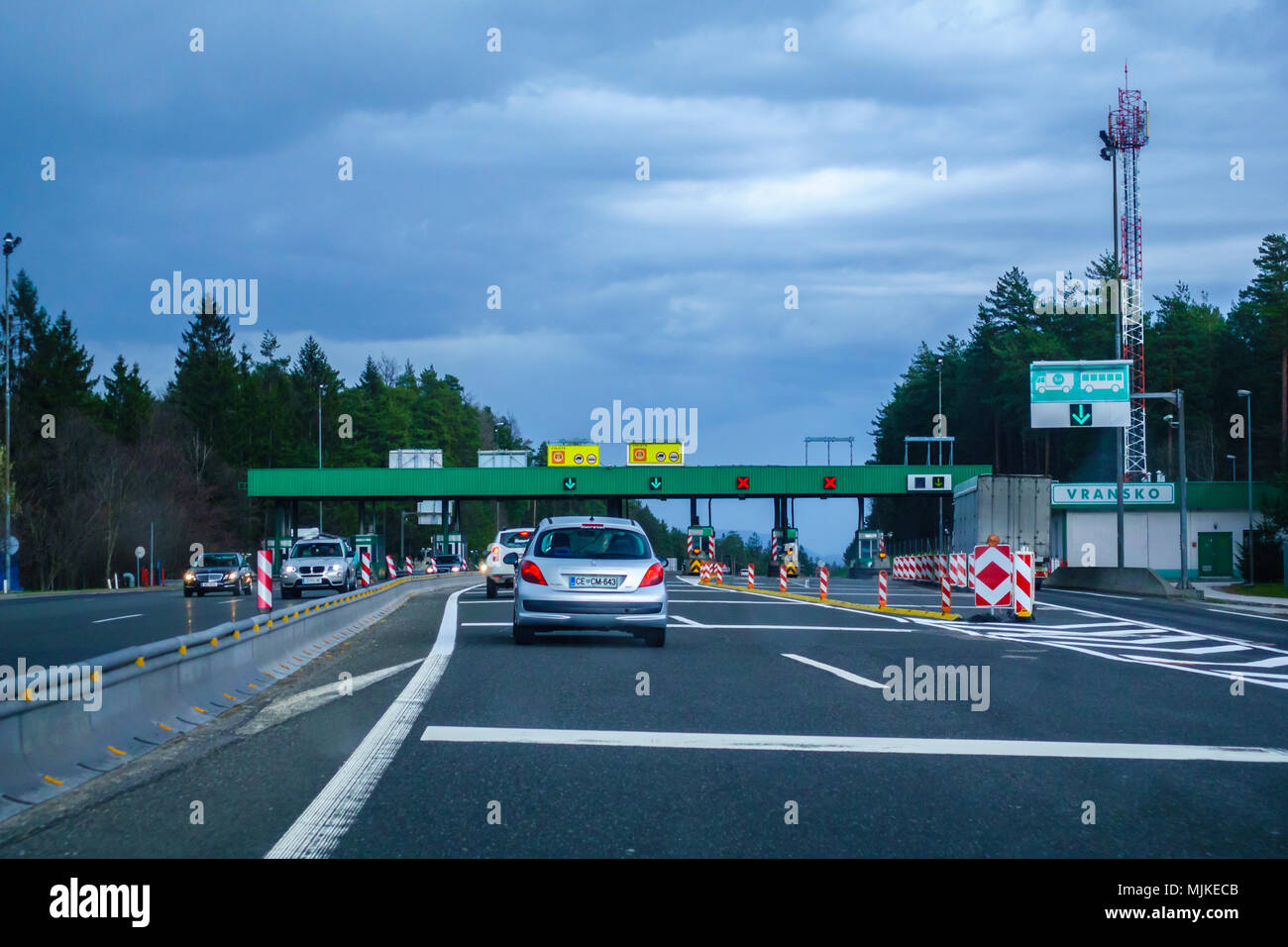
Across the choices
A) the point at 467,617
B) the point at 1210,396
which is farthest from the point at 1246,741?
the point at 1210,396

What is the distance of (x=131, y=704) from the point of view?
27.4 ft

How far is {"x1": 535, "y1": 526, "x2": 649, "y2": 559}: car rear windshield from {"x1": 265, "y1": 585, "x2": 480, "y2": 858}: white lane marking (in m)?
4.36

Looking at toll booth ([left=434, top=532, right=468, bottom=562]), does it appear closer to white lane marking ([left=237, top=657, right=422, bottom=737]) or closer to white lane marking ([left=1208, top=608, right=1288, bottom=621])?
white lane marking ([left=1208, top=608, right=1288, bottom=621])

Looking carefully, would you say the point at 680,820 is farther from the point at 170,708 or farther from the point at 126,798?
the point at 170,708

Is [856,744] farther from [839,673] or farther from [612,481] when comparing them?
[612,481]

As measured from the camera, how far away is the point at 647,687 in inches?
456

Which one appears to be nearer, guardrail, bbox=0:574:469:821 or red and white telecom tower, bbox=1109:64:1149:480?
guardrail, bbox=0:574:469:821

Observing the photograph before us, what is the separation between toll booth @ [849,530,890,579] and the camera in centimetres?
7569

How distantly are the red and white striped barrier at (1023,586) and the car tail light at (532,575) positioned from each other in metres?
10.9

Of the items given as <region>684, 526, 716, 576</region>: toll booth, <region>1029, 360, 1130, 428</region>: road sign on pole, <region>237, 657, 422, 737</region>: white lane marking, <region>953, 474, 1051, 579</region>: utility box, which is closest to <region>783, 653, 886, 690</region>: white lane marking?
<region>237, 657, 422, 737</region>: white lane marking

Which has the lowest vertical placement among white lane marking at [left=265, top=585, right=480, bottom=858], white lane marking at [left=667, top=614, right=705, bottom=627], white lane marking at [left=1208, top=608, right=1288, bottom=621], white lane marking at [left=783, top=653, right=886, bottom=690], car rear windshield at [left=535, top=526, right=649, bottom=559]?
white lane marking at [left=1208, top=608, right=1288, bottom=621]

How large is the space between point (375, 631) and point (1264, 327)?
78.3m

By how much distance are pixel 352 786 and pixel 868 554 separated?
7403cm
